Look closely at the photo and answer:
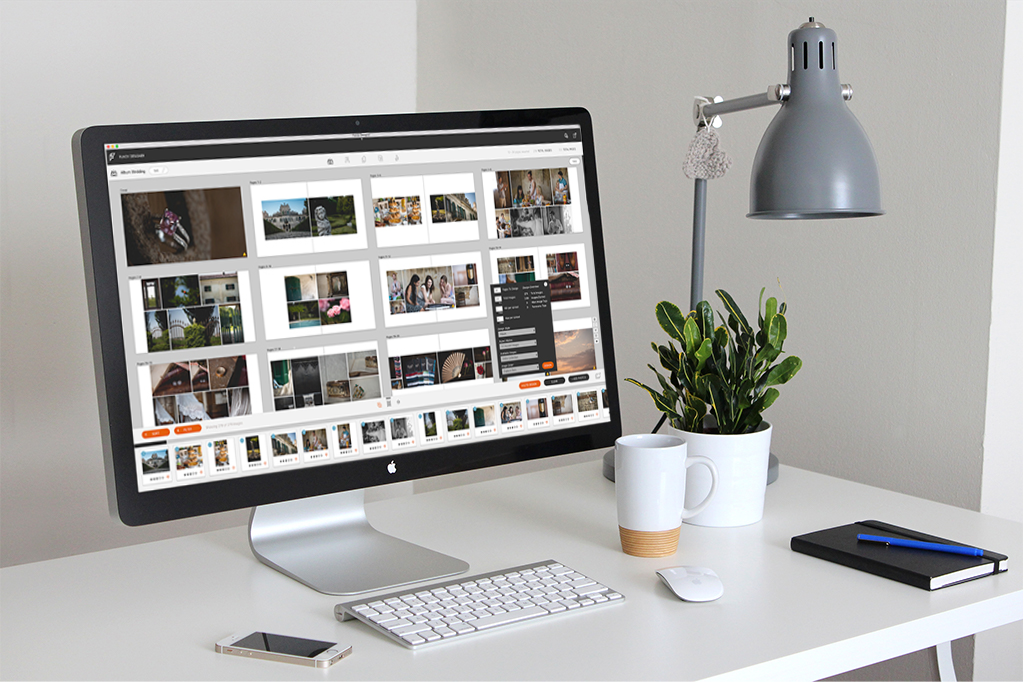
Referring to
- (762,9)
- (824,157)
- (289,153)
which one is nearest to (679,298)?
(762,9)

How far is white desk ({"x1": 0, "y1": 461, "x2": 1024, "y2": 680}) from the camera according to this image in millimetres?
711

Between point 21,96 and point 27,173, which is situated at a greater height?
point 21,96

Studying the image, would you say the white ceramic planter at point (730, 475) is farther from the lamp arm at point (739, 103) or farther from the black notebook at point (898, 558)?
the lamp arm at point (739, 103)

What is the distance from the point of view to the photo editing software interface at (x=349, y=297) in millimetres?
854

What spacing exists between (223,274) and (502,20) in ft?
5.25

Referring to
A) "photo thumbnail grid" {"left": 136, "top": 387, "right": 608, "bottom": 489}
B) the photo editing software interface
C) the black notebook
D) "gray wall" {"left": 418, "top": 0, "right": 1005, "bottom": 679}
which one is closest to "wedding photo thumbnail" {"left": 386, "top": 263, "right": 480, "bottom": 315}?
the photo editing software interface

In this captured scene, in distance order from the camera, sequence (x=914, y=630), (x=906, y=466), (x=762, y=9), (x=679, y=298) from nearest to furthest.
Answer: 1. (x=914, y=630)
2. (x=906, y=466)
3. (x=762, y=9)
4. (x=679, y=298)

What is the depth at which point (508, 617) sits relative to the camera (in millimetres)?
774

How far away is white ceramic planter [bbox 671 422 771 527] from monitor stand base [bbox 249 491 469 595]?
0.29 metres

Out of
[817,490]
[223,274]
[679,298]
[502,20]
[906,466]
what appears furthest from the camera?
[502,20]

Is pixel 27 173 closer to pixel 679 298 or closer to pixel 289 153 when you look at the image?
pixel 289 153

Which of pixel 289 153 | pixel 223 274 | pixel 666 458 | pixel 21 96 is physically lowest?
pixel 666 458

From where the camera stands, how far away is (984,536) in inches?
38.5

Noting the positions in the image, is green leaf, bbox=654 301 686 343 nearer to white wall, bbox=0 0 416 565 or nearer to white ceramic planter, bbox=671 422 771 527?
white ceramic planter, bbox=671 422 771 527
